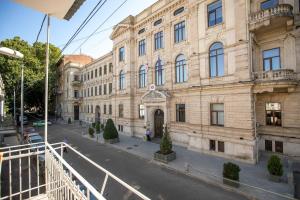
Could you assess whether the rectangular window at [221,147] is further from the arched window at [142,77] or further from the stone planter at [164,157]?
the arched window at [142,77]

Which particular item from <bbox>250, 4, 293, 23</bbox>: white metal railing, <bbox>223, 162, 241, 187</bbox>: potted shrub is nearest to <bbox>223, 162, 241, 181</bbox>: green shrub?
<bbox>223, 162, 241, 187</bbox>: potted shrub

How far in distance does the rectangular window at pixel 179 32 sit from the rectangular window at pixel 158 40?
218 cm

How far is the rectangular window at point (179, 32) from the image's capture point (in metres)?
19.9

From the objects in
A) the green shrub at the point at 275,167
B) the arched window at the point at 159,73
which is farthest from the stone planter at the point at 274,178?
the arched window at the point at 159,73

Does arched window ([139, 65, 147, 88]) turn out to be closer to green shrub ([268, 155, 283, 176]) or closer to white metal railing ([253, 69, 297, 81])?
white metal railing ([253, 69, 297, 81])

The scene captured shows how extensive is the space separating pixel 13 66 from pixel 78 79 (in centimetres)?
1431

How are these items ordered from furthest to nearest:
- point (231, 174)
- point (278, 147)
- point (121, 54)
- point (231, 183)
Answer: point (121, 54) < point (278, 147) < point (231, 174) < point (231, 183)

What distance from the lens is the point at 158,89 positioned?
22422 mm

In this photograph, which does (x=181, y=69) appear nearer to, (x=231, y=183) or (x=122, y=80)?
(x=122, y=80)

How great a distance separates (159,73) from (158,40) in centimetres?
424

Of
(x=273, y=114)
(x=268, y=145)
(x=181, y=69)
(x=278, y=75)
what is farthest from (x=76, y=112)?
(x=278, y=75)

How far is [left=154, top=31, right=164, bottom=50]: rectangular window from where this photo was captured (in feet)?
73.5

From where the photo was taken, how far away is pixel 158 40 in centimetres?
2283

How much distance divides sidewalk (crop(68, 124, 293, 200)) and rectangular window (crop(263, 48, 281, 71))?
25.5 feet
